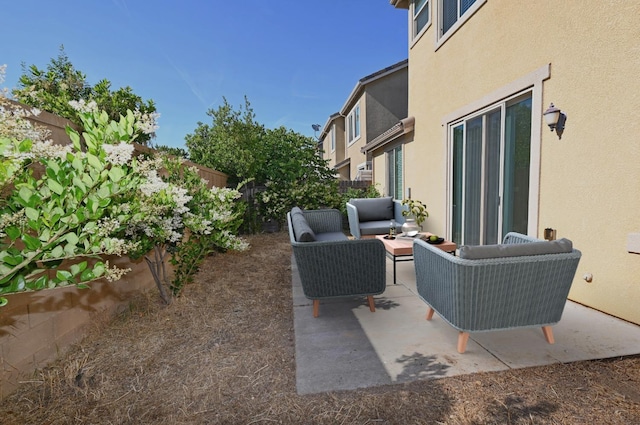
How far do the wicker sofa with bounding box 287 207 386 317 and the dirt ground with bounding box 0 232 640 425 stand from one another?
2.21ft

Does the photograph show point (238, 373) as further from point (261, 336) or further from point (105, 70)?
point (105, 70)

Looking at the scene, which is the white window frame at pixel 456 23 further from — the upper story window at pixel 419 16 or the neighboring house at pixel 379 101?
the neighboring house at pixel 379 101

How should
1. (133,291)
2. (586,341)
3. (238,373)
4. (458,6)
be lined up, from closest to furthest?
(238,373) < (586,341) < (133,291) < (458,6)

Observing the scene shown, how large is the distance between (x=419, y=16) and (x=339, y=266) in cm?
700

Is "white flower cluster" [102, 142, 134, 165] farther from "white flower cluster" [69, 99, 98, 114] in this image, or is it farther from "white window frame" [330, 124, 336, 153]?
"white window frame" [330, 124, 336, 153]

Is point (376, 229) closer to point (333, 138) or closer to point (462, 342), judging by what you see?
point (462, 342)

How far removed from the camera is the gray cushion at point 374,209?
7.72m

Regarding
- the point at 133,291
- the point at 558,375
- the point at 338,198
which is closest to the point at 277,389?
the point at 558,375

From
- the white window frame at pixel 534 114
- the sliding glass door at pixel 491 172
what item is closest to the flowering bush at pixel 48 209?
the white window frame at pixel 534 114

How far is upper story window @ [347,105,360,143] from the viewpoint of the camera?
14.5 m

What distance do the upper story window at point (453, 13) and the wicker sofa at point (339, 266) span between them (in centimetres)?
462

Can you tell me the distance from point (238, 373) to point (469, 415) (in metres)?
1.70

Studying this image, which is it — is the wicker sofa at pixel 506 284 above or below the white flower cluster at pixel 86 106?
below

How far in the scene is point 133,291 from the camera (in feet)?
12.4
